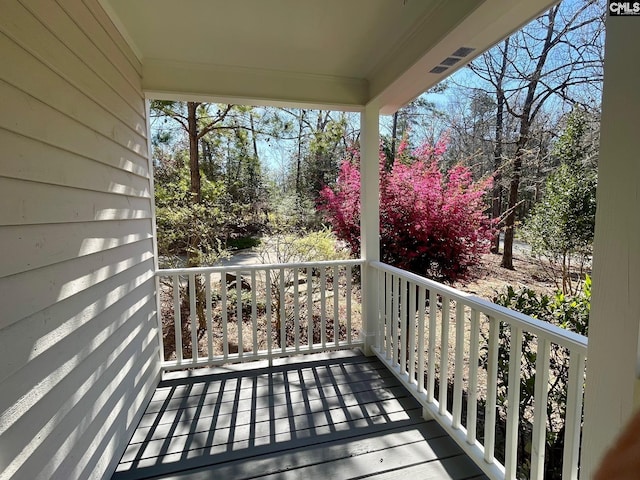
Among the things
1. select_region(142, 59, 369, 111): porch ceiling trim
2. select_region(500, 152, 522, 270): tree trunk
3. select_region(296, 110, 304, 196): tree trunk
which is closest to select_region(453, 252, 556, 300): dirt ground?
select_region(500, 152, 522, 270): tree trunk

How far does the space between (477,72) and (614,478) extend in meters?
7.97

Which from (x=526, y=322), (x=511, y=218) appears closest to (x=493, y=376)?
(x=526, y=322)

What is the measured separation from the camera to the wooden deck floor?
1.75m

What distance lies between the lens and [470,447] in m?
1.73

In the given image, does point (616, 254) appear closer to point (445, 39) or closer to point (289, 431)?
point (445, 39)

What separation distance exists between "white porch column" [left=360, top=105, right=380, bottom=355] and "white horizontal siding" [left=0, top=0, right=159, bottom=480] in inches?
72.9

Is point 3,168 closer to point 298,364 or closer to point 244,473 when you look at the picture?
point 244,473

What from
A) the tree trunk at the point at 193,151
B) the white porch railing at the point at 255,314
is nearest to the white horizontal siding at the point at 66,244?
the white porch railing at the point at 255,314

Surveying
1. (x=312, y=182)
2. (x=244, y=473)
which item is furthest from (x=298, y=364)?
(x=312, y=182)

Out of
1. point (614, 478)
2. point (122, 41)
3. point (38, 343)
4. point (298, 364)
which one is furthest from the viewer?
point (298, 364)

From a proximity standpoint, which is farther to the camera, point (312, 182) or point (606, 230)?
point (312, 182)

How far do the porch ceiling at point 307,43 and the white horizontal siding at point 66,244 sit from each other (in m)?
Result: 0.34

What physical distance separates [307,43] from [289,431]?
2593 mm

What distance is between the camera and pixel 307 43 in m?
2.27
